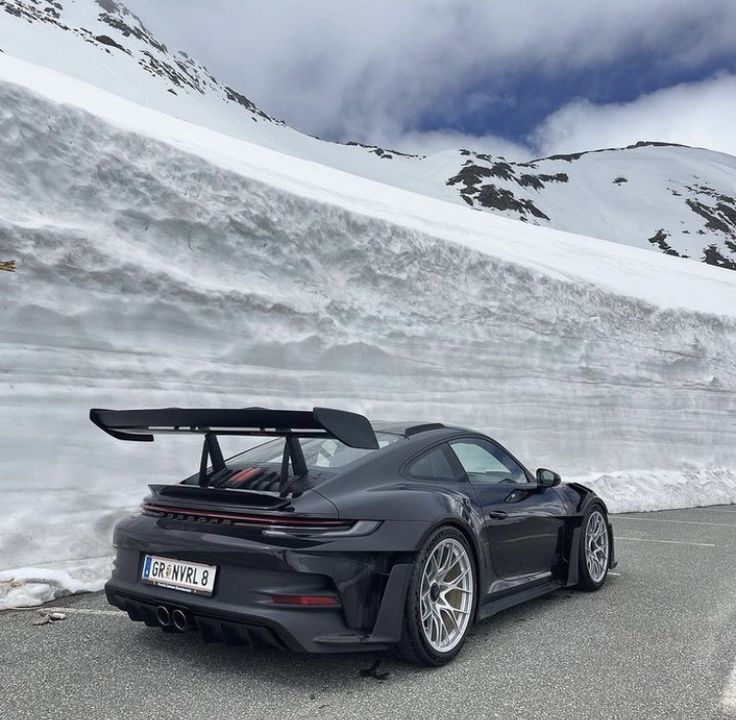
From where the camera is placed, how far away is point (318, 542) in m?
3.11

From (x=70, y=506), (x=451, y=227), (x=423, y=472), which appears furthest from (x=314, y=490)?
(x=451, y=227)

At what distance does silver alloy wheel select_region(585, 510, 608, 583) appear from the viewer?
16.3 ft

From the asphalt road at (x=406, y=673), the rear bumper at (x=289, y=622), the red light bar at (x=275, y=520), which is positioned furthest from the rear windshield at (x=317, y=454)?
Result: the asphalt road at (x=406, y=673)

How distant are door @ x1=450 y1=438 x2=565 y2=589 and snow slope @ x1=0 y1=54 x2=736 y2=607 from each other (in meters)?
2.90

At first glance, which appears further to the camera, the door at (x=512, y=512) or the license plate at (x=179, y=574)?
the door at (x=512, y=512)

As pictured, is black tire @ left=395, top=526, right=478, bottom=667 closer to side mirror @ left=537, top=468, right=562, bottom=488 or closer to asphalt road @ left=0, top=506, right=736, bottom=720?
asphalt road @ left=0, top=506, right=736, bottom=720

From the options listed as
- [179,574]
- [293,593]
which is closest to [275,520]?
[293,593]

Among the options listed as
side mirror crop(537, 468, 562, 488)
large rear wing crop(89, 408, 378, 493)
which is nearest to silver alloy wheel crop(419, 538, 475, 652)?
large rear wing crop(89, 408, 378, 493)

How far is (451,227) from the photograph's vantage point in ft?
47.9

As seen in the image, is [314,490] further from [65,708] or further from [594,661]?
[594,661]

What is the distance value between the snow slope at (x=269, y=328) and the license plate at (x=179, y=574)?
1.84 metres

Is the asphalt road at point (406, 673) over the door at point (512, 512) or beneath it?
beneath

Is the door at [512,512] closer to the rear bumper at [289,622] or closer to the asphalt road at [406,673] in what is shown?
the asphalt road at [406,673]

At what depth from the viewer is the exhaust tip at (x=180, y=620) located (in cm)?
321
